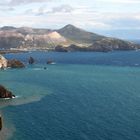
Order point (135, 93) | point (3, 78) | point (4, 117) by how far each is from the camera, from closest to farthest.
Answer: point (4, 117) < point (135, 93) < point (3, 78)

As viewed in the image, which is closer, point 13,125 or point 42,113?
point 13,125

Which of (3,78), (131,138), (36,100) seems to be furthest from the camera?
(3,78)

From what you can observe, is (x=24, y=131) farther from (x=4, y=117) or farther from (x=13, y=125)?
(x=4, y=117)

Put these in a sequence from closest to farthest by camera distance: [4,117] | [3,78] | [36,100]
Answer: [4,117] → [36,100] → [3,78]

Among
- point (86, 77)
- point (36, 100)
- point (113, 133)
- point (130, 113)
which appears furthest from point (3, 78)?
point (113, 133)

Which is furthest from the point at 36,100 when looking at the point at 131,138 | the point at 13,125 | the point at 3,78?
the point at 3,78

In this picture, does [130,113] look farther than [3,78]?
No

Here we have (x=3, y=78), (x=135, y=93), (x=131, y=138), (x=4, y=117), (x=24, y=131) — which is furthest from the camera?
(x=3, y=78)

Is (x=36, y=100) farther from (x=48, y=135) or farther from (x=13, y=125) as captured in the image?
(x=48, y=135)
